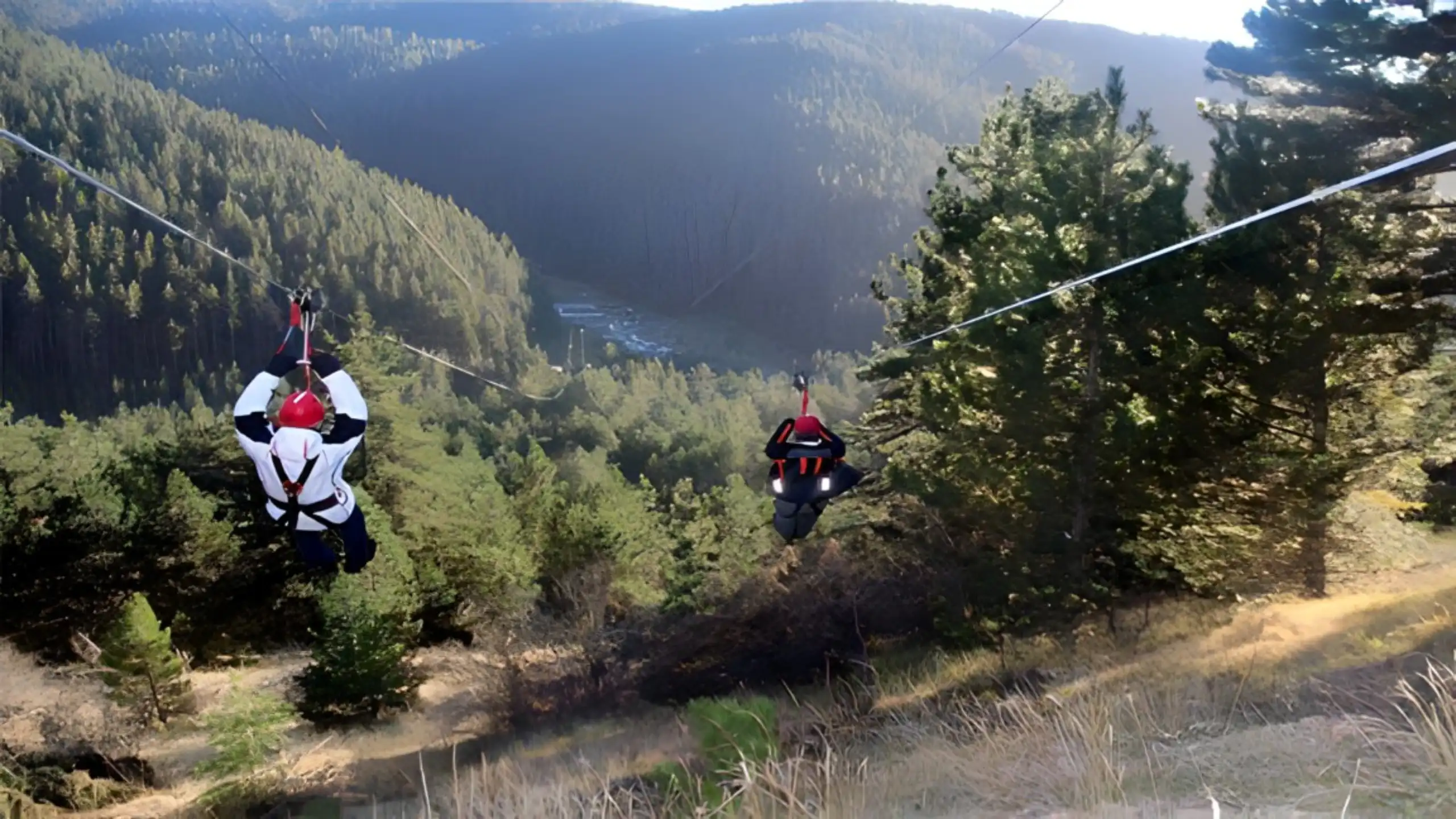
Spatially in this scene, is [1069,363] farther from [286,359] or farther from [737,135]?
[737,135]

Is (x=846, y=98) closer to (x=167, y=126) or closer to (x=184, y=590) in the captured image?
(x=184, y=590)

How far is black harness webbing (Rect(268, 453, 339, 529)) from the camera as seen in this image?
4.62 metres

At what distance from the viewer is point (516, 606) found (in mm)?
22812

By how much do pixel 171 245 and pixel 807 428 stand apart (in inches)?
3596

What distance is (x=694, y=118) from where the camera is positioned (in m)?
76.0

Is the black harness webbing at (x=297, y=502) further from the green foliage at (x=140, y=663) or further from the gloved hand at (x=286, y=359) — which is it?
the green foliage at (x=140, y=663)

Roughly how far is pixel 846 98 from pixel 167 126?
204ft

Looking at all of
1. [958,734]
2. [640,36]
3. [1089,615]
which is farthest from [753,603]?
[640,36]

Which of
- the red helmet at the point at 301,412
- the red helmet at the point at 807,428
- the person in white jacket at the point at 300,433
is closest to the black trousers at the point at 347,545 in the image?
the person in white jacket at the point at 300,433

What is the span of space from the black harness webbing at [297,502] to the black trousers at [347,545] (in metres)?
0.13

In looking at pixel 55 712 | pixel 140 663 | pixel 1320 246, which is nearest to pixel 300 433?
pixel 1320 246

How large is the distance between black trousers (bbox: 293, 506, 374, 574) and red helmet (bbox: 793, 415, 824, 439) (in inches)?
146

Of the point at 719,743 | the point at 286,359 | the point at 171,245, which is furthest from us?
the point at 171,245

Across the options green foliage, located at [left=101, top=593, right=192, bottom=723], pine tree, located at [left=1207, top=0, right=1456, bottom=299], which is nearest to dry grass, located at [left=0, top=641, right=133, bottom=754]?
green foliage, located at [left=101, top=593, right=192, bottom=723]
